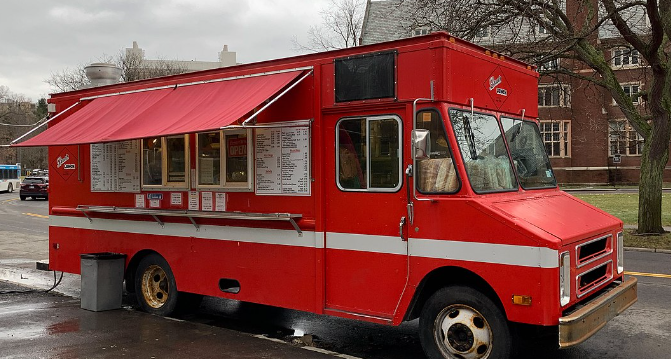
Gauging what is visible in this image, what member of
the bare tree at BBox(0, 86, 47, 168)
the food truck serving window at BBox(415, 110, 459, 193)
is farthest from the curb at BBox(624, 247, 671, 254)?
the bare tree at BBox(0, 86, 47, 168)

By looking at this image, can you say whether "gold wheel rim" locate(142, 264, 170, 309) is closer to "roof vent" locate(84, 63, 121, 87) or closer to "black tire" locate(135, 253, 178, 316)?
"black tire" locate(135, 253, 178, 316)

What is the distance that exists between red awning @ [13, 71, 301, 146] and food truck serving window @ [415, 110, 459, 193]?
1.65m

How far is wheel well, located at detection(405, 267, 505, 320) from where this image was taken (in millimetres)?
5340

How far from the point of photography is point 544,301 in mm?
4797

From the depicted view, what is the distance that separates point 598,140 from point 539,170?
1774 inches

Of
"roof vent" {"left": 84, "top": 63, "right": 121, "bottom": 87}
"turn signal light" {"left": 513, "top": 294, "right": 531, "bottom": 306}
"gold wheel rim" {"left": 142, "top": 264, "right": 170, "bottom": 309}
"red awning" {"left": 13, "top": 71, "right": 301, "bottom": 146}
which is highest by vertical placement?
"roof vent" {"left": 84, "top": 63, "right": 121, "bottom": 87}

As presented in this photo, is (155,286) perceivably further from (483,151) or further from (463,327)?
(483,151)

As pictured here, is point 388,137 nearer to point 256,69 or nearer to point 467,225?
point 467,225

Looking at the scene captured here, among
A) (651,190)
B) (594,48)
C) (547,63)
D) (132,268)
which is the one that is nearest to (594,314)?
(132,268)

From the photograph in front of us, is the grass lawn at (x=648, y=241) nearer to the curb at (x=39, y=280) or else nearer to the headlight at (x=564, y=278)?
the headlight at (x=564, y=278)

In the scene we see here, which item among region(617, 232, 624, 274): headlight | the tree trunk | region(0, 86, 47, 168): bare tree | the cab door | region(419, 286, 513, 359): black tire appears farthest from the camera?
region(0, 86, 47, 168): bare tree

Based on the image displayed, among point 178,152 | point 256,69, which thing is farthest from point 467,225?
point 178,152

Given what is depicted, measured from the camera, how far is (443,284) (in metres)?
5.60

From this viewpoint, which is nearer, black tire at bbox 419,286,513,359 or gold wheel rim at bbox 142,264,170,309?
black tire at bbox 419,286,513,359
